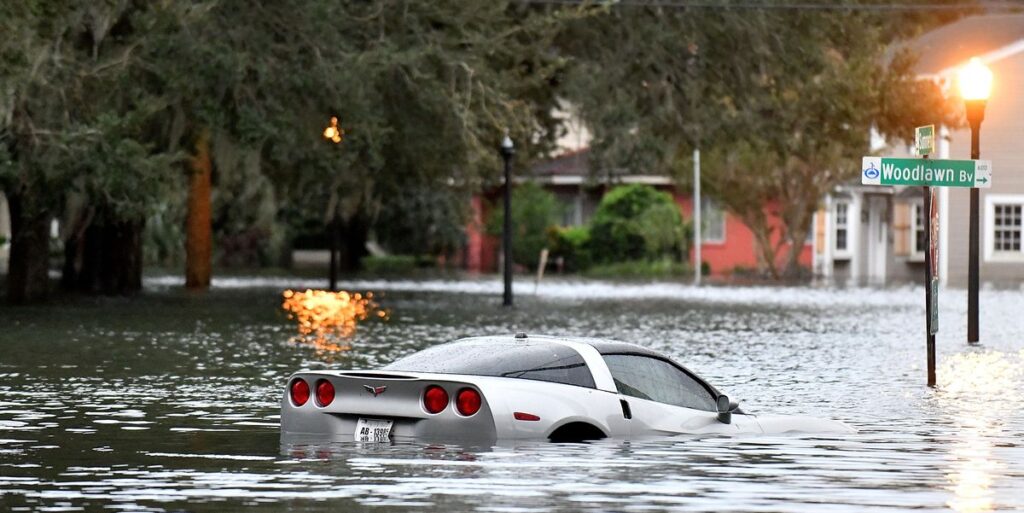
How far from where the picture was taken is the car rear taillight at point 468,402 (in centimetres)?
1404

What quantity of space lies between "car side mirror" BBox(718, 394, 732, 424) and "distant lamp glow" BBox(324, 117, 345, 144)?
24641mm

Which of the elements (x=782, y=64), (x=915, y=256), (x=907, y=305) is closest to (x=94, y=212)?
(x=782, y=64)

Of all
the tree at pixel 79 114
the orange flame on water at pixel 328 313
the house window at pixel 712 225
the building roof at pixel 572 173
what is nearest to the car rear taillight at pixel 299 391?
the orange flame on water at pixel 328 313

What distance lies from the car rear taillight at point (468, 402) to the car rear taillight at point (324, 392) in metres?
1.14

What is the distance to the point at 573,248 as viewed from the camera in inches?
3329

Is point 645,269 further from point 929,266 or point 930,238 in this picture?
point 929,266

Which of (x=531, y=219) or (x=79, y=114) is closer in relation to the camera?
(x=79, y=114)

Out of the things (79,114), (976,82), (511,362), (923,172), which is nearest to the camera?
(511,362)

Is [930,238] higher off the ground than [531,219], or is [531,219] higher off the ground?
[531,219]

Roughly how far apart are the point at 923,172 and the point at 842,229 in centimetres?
5948

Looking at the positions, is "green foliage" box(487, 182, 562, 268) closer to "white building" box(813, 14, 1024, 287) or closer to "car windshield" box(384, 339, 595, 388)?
"white building" box(813, 14, 1024, 287)

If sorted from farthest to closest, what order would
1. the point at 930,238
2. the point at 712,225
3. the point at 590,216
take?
the point at 590,216, the point at 712,225, the point at 930,238

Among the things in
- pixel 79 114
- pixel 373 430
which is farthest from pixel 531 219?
pixel 373 430

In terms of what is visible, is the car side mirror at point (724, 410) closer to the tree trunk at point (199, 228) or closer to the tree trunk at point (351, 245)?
the tree trunk at point (199, 228)
